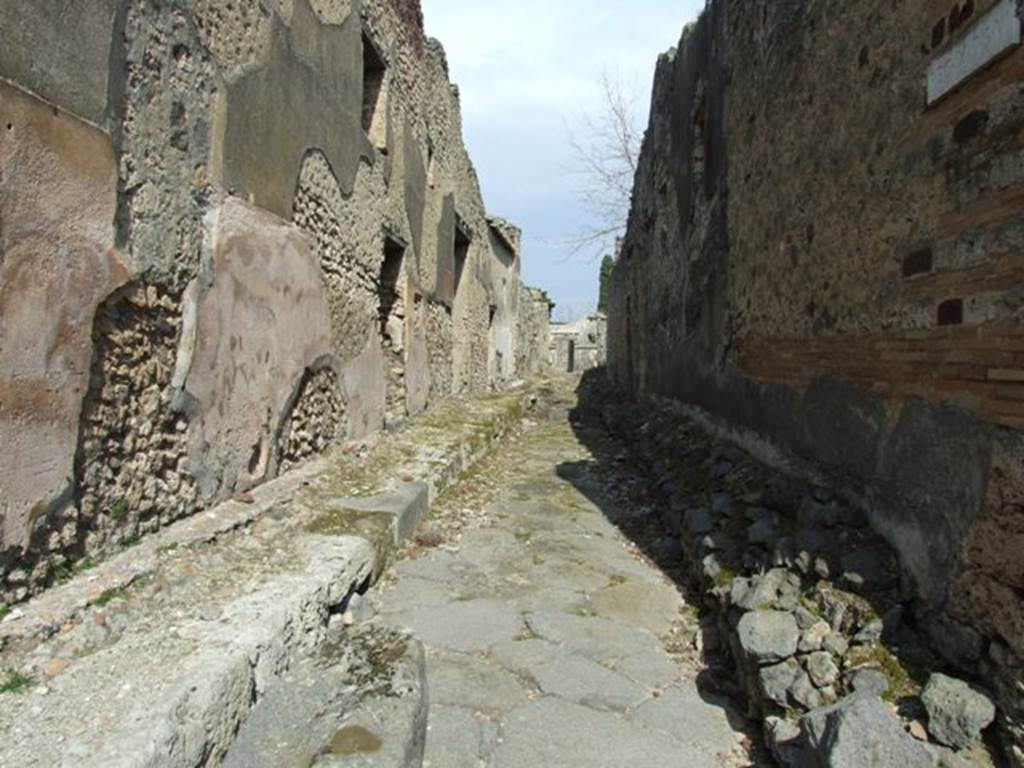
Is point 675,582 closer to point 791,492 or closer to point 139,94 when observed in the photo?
point 791,492

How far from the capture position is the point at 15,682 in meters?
1.50

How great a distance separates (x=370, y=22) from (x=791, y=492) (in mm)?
4136

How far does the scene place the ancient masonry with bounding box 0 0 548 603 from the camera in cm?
187

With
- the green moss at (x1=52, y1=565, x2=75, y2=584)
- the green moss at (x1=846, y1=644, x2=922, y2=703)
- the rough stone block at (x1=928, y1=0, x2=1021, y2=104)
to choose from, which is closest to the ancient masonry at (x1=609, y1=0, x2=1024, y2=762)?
→ the rough stone block at (x1=928, y1=0, x2=1021, y2=104)

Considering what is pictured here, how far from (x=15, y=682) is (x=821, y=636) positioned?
1.95 m

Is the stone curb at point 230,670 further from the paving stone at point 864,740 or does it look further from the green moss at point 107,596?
the paving stone at point 864,740

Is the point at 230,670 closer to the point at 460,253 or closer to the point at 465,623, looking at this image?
the point at 465,623

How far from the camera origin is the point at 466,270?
9.07 m

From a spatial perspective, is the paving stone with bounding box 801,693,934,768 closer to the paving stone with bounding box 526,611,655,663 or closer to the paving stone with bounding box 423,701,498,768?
the paving stone with bounding box 423,701,498,768

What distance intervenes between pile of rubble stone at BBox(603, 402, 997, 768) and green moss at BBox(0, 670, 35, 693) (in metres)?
1.66

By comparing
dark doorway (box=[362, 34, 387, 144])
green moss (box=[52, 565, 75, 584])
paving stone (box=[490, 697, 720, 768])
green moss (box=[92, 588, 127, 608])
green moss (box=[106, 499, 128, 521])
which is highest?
dark doorway (box=[362, 34, 387, 144])

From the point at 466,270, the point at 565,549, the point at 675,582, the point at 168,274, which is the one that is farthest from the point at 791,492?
the point at 466,270

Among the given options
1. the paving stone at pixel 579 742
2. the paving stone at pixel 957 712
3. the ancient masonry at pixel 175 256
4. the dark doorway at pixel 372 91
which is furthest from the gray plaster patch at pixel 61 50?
the dark doorway at pixel 372 91

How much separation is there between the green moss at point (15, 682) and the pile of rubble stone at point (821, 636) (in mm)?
1658
